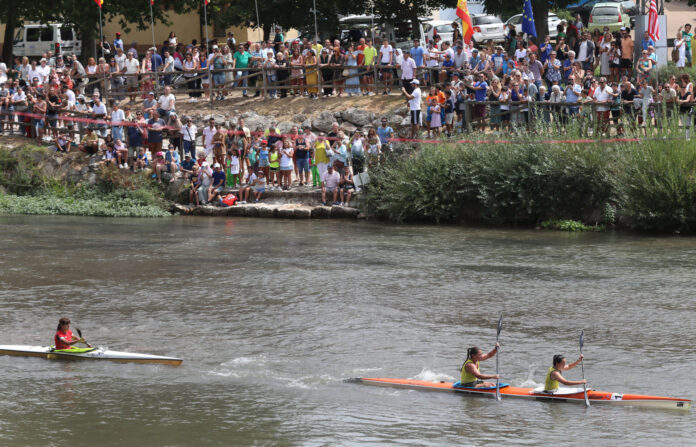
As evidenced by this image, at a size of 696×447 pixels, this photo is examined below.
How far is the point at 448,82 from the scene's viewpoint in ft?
103

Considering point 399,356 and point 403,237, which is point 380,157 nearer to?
point 403,237

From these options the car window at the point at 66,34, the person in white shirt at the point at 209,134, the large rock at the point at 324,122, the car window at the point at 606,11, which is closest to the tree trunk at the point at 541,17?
the car window at the point at 606,11

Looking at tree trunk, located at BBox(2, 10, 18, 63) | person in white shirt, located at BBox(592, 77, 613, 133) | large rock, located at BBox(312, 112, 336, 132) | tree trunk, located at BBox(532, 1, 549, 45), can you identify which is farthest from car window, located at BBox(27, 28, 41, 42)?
person in white shirt, located at BBox(592, 77, 613, 133)

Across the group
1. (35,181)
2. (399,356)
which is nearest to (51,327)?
(399,356)

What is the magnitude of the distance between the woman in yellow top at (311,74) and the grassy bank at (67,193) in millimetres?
6485

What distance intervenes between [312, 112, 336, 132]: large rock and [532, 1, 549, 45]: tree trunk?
34.6ft

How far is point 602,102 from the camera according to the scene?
2698 centimetres

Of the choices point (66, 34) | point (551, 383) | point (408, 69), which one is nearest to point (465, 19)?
point (408, 69)

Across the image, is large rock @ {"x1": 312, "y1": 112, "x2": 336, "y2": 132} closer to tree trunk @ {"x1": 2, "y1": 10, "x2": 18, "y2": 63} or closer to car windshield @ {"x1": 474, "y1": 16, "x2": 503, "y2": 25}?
car windshield @ {"x1": 474, "y1": 16, "x2": 503, "y2": 25}

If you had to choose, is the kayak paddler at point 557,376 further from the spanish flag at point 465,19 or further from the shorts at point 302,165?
the spanish flag at point 465,19

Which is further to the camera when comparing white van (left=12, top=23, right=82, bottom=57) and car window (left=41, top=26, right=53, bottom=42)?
car window (left=41, top=26, right=53, bottom=42)

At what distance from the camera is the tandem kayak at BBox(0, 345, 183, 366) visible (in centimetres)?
1639

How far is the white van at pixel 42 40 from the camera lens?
149 feet

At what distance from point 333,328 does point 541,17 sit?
82.4 feet
